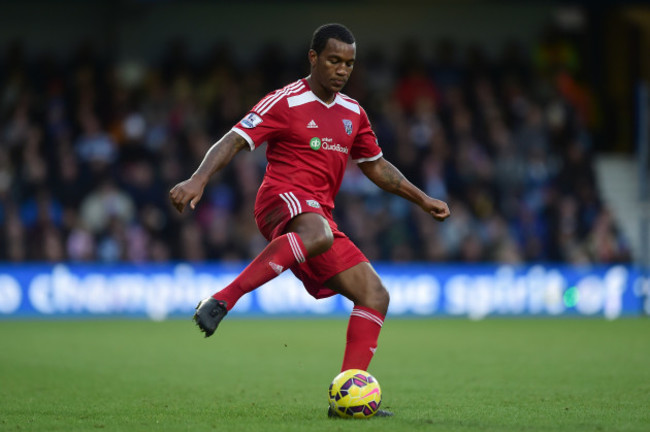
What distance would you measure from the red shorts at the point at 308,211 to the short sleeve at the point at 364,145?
52 cm

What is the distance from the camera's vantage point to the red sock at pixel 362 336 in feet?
20.7

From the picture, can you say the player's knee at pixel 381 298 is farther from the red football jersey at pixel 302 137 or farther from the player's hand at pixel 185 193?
the player's hand at pixel 185 193

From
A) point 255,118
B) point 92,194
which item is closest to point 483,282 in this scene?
point 92,194

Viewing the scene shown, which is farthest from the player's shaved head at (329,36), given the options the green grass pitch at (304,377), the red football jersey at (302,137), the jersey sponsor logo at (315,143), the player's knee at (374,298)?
the green grass pitch at (304,377)

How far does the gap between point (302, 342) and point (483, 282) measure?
20.2ft

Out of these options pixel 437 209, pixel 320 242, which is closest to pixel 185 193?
pixel 320 242

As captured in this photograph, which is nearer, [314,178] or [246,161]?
[314,178]

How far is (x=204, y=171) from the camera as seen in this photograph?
5750 mm

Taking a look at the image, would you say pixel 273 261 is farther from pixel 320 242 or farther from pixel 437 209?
pixel 437 209

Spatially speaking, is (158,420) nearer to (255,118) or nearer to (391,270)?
(255,118)

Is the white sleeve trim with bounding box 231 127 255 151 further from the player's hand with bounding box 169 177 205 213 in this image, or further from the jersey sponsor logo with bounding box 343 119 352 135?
the jersey sponsor logo with bounding box 343 119 352 135

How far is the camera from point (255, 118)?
608cm

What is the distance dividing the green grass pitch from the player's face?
2.07 metres

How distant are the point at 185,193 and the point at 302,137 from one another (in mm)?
972
